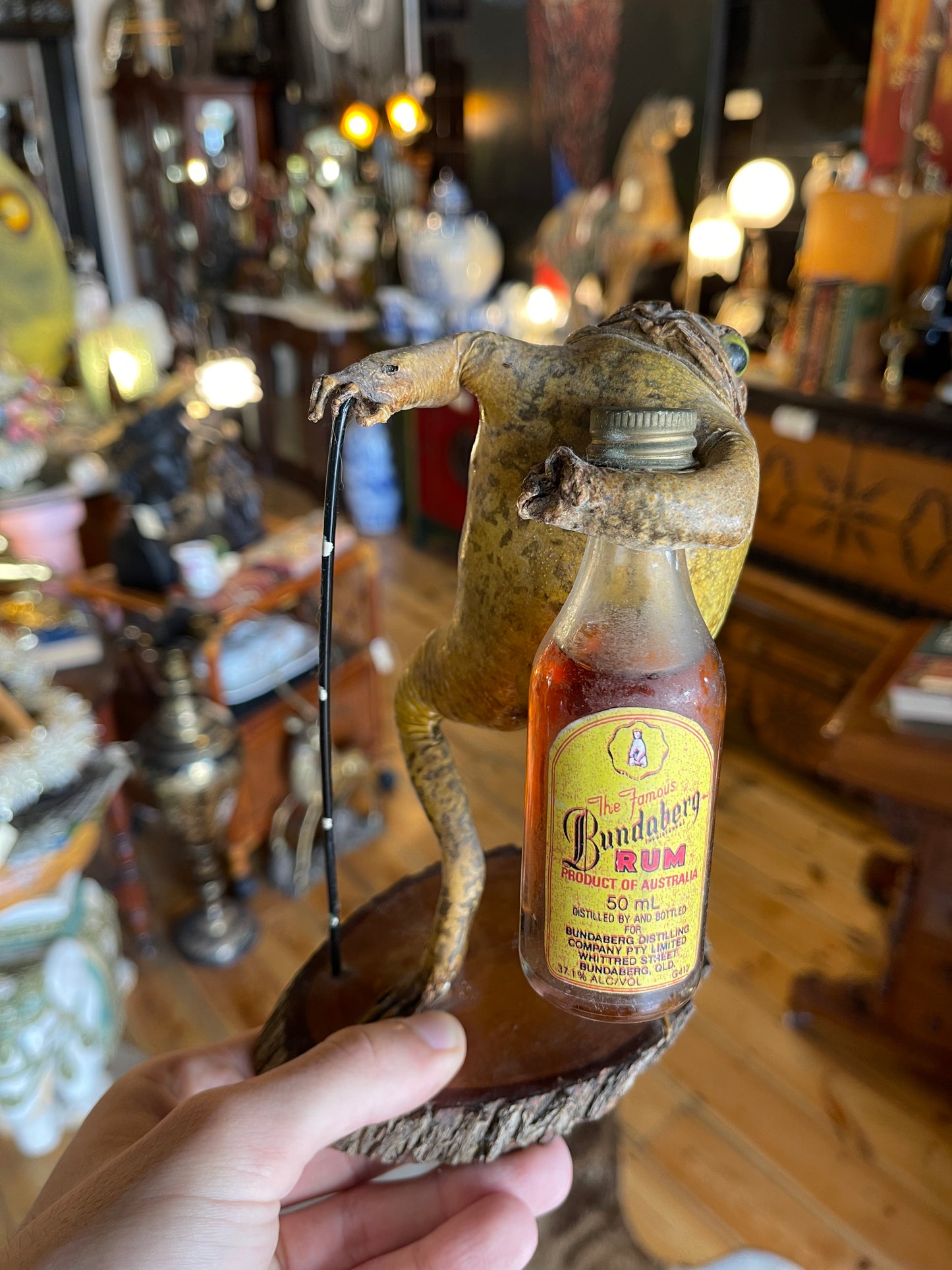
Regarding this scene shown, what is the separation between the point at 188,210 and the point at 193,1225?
206 inches

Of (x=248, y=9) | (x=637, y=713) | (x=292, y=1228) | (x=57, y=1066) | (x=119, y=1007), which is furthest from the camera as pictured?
(x=248, y=9)

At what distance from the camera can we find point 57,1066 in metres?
1.40

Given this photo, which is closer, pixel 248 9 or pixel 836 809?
pixel 836 809

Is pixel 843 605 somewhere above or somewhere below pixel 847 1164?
above

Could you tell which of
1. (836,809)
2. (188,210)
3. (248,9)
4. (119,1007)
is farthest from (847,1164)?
(248,9)

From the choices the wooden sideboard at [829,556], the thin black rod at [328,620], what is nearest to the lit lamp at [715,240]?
the wooden sideboard at [829,556]

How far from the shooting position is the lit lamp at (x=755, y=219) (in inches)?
94.6

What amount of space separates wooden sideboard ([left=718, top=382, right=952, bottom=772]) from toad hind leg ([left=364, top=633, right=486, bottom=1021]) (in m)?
1.61

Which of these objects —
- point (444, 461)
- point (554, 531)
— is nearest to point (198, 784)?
point (554, 531)

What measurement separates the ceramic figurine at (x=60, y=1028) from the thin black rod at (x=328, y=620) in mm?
885

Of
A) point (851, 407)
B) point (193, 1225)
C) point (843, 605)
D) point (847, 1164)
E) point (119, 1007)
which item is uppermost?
point (851, 407)

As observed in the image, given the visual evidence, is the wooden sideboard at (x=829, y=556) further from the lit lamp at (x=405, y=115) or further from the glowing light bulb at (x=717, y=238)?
the lit lamp at (x=405, y=115)

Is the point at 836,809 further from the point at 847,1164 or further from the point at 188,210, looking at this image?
the point at 188,210

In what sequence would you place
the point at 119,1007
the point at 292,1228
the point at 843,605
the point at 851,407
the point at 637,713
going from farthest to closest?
the point at 843,605, the point at 851,407, the point at 119,1007, the point at 292,1228, the point at 637,713
